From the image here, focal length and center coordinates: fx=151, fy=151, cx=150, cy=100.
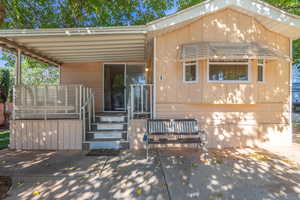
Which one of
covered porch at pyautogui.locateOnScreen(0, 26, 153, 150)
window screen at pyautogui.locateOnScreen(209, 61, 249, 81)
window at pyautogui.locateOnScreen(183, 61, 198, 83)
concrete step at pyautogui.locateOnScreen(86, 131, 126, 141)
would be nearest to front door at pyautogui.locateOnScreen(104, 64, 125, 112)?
covered porch at pyautogui.locateOnScreen(0, 26, 153, 150)

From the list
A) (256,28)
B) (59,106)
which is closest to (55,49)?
(59,106)

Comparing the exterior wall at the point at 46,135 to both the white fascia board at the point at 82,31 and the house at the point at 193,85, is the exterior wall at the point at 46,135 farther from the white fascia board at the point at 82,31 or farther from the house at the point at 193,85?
the white fascia board at the point at 82,31

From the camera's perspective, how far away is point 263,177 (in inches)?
111

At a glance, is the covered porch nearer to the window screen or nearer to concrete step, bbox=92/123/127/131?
concrete step, bbox=92/123/127/131

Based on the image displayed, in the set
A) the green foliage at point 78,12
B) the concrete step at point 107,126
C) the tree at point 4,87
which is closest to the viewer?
the concrete step at point 107,126

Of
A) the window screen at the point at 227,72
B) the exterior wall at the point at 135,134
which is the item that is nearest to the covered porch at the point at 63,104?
the exterior wall at the point at 135,134

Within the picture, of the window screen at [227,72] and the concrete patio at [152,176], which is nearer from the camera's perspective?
the concrete patio at [152,176]

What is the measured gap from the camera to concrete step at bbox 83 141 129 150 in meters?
4.27

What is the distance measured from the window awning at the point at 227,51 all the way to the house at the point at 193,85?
0.03 meters

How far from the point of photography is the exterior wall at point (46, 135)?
13.9ft

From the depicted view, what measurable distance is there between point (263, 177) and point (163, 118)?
254cm

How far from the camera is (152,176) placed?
9.52 ft

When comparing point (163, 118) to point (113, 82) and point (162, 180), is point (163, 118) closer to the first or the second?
point (162, 180)

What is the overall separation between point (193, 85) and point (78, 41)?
360 centimetres
